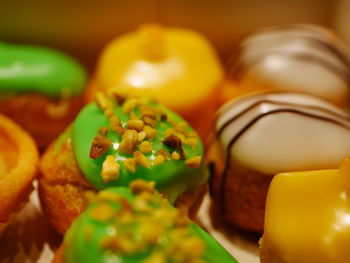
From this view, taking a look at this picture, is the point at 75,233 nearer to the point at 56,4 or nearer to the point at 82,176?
the point at 82,176

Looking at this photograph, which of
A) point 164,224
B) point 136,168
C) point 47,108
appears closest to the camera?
point 164,224

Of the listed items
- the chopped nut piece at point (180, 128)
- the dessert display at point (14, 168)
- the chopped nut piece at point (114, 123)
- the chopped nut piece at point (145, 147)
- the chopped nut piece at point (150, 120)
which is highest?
the chopped nut piece at point (150, 120)

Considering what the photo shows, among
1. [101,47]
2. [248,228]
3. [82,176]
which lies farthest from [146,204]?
[101,47]

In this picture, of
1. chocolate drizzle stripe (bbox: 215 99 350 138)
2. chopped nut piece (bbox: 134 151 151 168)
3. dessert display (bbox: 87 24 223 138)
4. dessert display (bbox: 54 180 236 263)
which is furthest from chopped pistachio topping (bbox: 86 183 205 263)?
dessert display (bbox: 87 24 223 138)

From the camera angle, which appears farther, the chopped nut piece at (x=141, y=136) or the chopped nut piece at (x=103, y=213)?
the chopped nut piece at (x=141, y=136)

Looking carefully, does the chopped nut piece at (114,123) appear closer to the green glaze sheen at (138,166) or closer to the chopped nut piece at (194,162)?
the green glaze sheen at (138,166)

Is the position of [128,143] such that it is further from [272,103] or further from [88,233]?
[272,103]

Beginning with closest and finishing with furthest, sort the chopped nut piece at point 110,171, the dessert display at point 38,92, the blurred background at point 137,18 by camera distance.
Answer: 1. the chopped nut piece at point 110,171
2. the dessert display at point 38,92
3. the blurred background at point 137,18

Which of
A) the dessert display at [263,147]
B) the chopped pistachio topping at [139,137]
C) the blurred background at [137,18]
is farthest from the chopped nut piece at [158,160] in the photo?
the blurred background at [137,18]
